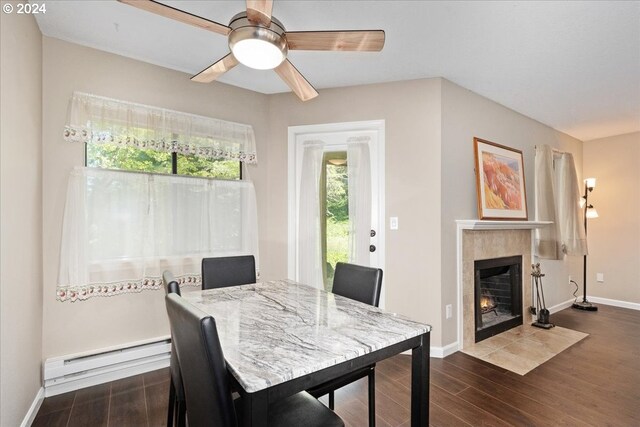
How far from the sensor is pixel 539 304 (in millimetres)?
3912

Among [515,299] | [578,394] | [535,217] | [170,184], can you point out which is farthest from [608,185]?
[170,184]

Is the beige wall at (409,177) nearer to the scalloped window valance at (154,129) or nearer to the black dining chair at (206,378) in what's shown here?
the scalloped window valance at (154,129)

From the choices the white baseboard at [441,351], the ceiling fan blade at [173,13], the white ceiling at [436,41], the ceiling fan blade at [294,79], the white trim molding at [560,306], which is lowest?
the white trim molding at [560,306]

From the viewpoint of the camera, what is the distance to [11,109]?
5.43ft

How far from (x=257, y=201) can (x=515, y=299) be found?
125 inches

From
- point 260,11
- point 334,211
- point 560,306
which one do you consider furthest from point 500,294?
point 260,11

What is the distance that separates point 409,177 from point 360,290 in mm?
1486

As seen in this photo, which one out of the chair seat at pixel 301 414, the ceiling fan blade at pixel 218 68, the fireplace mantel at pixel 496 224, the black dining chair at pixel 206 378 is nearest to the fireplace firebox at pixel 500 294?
the fireplace mantel at pixel 496 224

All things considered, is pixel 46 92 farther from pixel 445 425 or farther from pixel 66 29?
pixel 445 425

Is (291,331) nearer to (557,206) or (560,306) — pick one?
(557,206)

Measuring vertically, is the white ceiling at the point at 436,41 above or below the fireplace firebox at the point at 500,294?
above

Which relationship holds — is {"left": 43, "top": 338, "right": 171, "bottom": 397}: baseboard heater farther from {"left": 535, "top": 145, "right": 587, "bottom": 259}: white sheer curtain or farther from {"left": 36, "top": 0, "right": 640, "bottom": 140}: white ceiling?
{"left": 535, "top": 145, "right": 587, "bottom": 259}: white sheer curtain

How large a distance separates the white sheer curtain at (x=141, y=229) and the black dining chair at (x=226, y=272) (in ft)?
2.19

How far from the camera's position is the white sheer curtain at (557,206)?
396 cm
